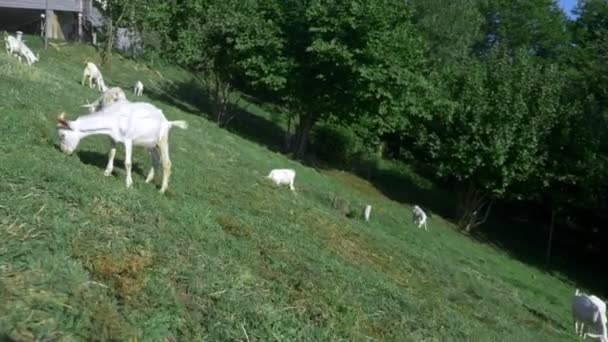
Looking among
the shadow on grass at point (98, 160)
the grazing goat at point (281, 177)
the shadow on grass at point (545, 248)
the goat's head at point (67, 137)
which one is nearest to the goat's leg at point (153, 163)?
the shadow on grass at point (98, 160)

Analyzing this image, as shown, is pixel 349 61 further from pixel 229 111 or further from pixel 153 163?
pixel 153 163

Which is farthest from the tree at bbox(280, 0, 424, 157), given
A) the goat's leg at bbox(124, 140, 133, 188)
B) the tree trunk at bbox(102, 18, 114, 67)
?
the goat's leg at bbox(124, 140, 133, 188)

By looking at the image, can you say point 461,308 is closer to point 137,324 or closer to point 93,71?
point 137,324

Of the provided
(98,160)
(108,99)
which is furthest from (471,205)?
(98,160)

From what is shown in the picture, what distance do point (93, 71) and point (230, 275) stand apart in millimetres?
20648

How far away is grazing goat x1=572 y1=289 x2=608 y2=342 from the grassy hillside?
415 mm

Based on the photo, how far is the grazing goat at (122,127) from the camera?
14.6 meters

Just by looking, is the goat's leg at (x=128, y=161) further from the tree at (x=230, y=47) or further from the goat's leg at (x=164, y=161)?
the tree at (x=230, y=47)

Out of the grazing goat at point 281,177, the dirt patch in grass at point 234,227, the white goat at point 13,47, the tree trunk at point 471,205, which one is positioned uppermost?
the dirt patch in grass at point 234,227

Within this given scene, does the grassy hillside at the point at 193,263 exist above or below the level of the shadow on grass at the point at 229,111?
above

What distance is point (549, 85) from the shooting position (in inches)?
1635

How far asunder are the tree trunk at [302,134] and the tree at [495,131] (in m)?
6.49

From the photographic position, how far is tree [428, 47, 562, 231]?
4016 cm

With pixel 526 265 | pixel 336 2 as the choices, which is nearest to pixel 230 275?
pixel 526 265
